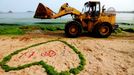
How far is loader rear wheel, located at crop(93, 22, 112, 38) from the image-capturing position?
18.3 meters

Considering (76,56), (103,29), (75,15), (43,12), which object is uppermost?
(43,12)

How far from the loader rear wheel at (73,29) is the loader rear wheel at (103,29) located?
1249mm

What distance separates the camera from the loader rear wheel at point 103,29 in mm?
18312

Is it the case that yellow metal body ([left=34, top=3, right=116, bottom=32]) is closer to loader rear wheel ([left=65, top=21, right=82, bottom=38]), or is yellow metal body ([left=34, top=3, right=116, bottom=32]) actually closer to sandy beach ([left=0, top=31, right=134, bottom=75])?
loader rear wheel ([left=65, top=21, right=82, bottom=38])

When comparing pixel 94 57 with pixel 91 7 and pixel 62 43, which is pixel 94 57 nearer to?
pixel 62 43

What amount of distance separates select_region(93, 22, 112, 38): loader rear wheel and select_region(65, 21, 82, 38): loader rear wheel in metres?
1.25

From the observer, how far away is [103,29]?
18531 mm

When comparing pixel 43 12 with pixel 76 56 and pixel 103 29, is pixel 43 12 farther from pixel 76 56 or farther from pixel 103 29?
pixel 76 56

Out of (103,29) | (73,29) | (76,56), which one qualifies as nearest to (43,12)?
(73,29)

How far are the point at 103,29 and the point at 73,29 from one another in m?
2.26

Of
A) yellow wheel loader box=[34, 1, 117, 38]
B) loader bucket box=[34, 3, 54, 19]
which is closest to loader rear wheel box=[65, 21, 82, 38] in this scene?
yellow wheel loader box=[34, 1, 117, 38]

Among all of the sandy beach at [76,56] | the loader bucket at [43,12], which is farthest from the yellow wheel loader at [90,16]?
the sandy beach at [76,56]

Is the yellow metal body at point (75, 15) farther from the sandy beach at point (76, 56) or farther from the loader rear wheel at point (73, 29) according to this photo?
the sandy beach at point (76, 56)

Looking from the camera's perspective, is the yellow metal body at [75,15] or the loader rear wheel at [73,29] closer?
the loader rear wheel at [73,29]
